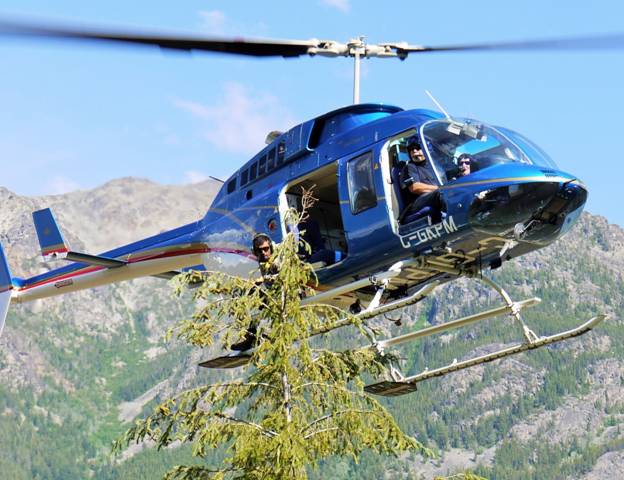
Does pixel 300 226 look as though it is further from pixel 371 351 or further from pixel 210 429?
pixel 210 429

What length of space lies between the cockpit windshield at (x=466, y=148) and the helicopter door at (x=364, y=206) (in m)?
1.01

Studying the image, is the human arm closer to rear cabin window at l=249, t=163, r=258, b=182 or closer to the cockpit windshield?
the cockpit windshield

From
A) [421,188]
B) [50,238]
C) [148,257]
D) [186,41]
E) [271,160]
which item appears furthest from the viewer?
[50,238]

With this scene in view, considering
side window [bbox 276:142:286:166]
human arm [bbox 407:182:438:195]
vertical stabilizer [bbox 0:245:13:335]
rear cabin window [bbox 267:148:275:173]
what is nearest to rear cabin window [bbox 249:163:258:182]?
rear cabin window [bbox 267:148:275:173]

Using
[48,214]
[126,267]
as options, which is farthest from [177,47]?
[48,214]

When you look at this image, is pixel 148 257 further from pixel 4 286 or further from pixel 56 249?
pixel 4 286

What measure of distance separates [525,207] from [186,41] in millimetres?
6407

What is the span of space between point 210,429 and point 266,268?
97.6 inches

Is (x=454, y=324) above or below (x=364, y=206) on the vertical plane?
below

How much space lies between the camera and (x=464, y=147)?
716 inches

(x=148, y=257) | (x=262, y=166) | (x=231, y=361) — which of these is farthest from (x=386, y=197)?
(x=148, y=257)

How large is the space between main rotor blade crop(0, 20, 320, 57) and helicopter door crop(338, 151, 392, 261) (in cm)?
197

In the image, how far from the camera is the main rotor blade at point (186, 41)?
31.7 ft

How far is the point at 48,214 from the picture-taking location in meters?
26.4
